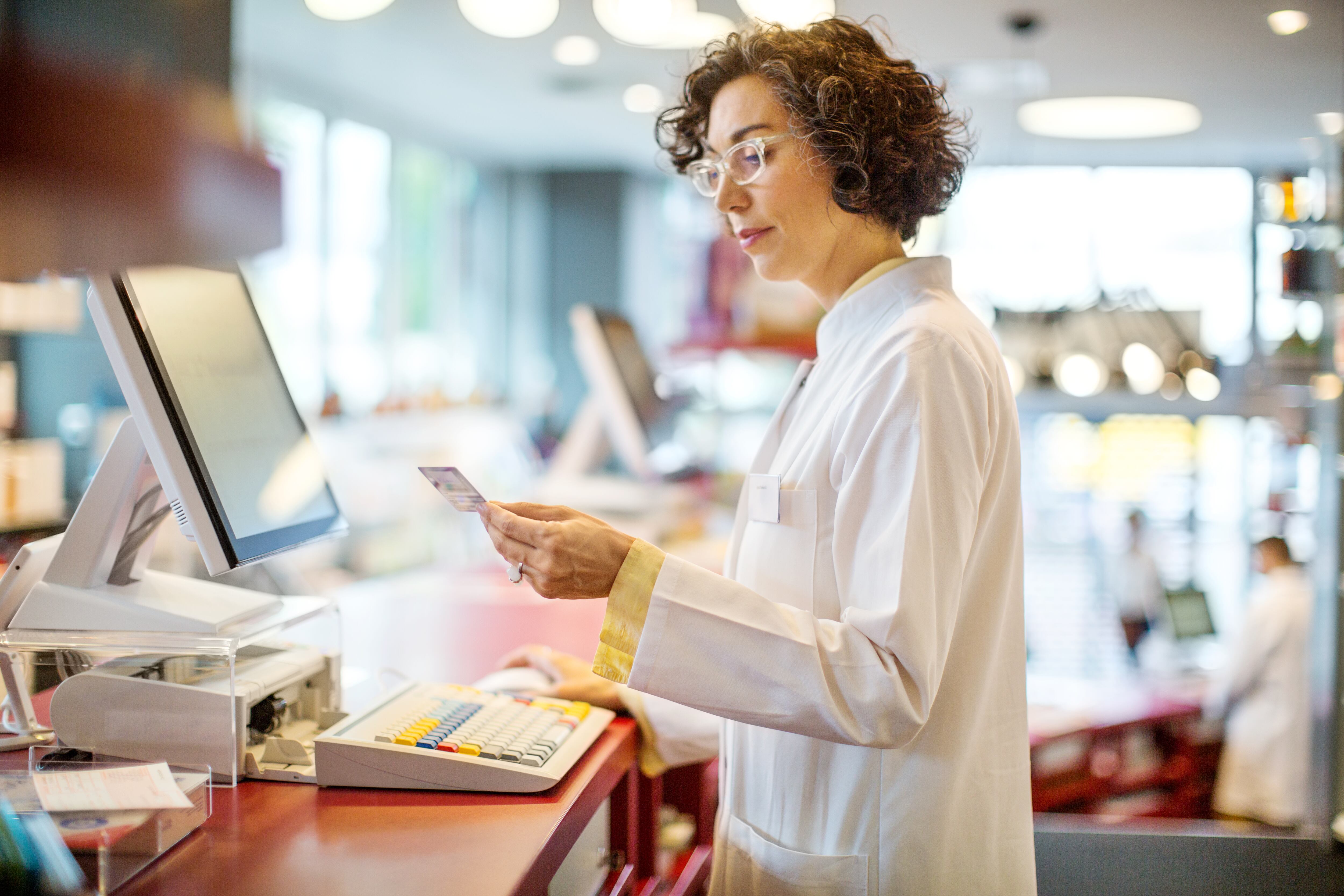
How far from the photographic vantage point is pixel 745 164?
130cm

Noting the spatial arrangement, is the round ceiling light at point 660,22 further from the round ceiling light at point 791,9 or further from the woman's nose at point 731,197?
the woman's nose at point 731,197

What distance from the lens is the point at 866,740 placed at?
3.34ft

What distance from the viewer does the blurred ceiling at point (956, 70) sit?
13.6 feet

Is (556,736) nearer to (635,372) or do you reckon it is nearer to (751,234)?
(751,234)

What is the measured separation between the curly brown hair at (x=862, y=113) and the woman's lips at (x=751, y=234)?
10 centimetres

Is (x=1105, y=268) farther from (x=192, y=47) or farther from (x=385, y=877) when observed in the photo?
(x=385, y=877)

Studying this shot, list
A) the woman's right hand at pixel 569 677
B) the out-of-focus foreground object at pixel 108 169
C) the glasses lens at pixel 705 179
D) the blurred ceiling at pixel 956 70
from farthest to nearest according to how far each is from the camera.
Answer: the blurred ceiling at pixel 956 70 → the woman's right hand at pixel 569 677 → the glasses lens at pixel 705 179 → the out-of-focus foreground object at pixel 108 169

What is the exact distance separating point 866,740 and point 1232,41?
172 inches

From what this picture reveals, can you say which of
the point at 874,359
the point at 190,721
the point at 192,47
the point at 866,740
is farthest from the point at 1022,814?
the point at 192,47

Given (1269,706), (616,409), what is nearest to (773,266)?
(616,409)

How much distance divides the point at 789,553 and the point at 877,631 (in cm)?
20

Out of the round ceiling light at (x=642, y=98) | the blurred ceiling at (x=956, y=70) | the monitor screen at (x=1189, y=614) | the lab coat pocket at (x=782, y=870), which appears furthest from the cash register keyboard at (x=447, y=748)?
the monitor screen at (x=1189, y=614)

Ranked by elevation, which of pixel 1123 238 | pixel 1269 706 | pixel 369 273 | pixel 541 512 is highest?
pixel 1123 238

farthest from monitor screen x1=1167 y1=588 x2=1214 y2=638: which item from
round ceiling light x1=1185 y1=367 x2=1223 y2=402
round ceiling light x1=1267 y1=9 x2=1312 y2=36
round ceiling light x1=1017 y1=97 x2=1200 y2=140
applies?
round ceiling light x1=1267 y1=9 x2=1312 y2=36
